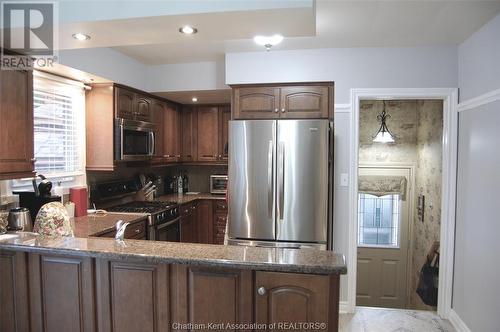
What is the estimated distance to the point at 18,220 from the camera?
2.33 meters

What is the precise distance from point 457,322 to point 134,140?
11.4ft

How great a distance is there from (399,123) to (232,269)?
155 inches

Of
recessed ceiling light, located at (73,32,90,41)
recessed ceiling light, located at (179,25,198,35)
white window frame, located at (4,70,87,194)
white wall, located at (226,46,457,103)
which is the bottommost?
white window frame, located at (4,70,87,194)

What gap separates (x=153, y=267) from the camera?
1557mm

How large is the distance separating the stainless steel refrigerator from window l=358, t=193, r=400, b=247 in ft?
7.18

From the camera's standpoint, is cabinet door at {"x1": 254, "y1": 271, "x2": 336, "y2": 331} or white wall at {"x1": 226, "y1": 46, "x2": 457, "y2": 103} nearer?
cabinet door at {"x1": 254, "y1": 271, "x2": 336, "y2": 331}

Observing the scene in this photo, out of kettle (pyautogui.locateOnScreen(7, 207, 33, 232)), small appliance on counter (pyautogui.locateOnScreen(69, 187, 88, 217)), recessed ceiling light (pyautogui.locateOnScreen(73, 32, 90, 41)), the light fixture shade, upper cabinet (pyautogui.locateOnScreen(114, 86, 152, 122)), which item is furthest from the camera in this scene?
the light fixture shade

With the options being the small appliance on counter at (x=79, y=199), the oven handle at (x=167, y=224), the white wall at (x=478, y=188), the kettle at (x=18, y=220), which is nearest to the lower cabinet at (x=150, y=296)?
the kettle at (x=18, y=220)

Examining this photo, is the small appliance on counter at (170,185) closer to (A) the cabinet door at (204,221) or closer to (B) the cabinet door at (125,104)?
(A) the cabinet door at (204,221)

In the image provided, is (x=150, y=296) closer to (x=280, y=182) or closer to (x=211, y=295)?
(x=211, y=295)

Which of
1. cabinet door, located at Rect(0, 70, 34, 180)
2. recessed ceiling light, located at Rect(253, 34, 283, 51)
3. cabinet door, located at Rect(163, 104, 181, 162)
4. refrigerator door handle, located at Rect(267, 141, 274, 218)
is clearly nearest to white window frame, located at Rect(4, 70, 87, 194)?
cabinet door, located at Rect(0, 70, 34, 180)

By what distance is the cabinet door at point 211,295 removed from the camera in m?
1.47

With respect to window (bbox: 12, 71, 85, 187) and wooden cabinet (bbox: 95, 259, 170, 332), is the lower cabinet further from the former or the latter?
window (bbox: 12, 71, 85, 187)

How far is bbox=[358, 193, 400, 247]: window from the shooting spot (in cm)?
475
